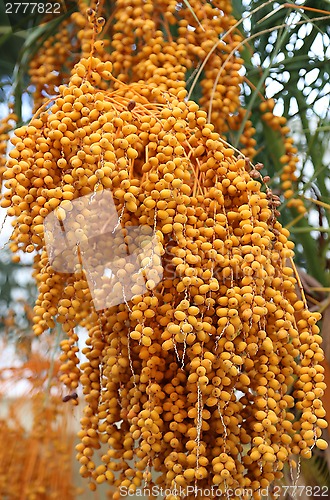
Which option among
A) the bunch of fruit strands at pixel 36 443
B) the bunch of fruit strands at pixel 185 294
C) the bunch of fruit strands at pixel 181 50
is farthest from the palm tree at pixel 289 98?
the bunch of fruit strands at pixel 36 443

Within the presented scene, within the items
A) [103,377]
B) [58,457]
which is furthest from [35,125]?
[58,457]

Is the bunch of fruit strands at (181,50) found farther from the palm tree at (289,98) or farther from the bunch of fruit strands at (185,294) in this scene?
the bunch of fruit strands at (185,294)

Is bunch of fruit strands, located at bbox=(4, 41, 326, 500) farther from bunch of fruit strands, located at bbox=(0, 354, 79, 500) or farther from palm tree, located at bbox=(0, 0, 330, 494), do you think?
bunch of fruit strands, located at bbox=(0, 354, 79, 500)

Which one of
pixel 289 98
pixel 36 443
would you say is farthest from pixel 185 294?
pixel 36 443

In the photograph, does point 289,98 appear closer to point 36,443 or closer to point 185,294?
point 185,294

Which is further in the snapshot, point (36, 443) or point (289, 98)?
point (36, 443)

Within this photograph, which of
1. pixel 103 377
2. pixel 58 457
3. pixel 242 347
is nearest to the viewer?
pixel 242 347

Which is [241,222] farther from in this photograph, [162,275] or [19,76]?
[19,76]
